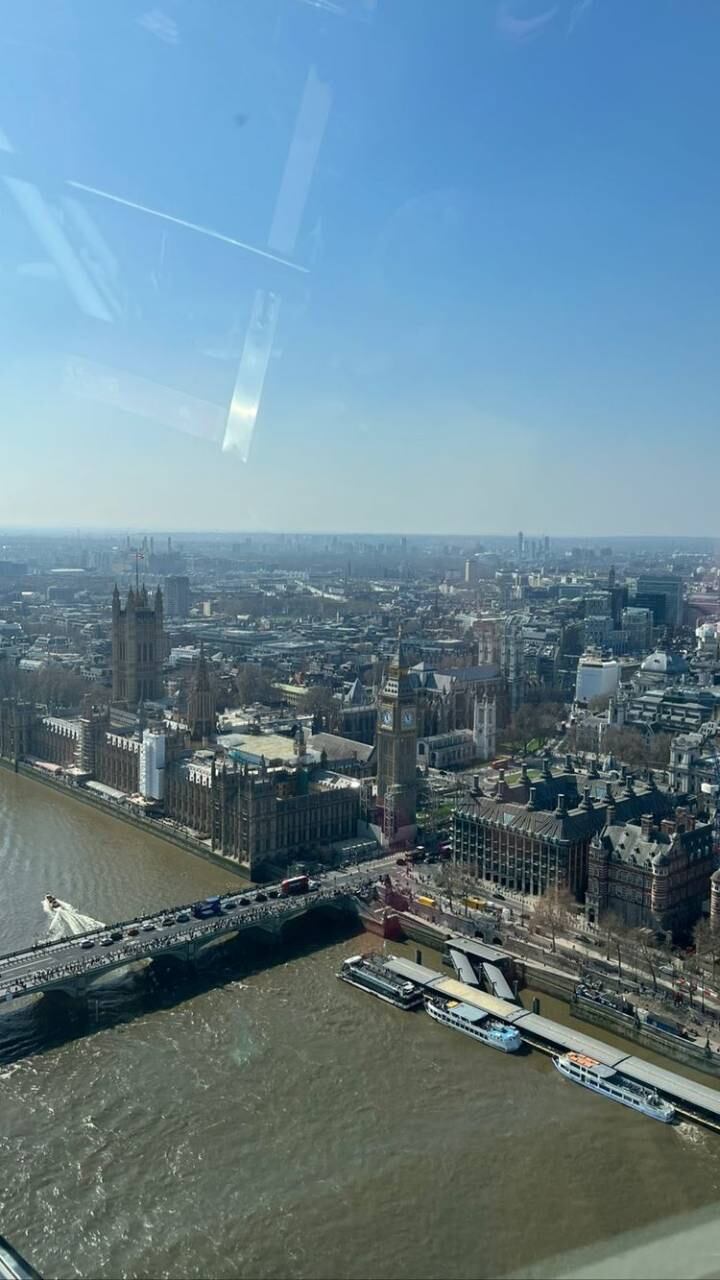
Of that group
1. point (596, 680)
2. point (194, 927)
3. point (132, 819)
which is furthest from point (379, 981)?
point (596, 680)

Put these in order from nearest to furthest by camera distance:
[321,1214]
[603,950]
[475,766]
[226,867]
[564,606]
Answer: [321,1214] < [603,950] < [226,867] < [475,766] < [564,606]

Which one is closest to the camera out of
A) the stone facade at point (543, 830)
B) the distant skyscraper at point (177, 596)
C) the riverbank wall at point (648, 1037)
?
the riverbank wall at point (648, 1037)

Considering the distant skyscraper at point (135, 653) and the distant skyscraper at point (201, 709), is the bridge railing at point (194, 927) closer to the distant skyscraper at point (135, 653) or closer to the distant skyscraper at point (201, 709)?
the distant skyscraper at point (201, 709)

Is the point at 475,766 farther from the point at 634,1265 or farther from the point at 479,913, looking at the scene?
the point at 634,1265

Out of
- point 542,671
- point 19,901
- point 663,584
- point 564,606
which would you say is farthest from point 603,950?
point 663,584

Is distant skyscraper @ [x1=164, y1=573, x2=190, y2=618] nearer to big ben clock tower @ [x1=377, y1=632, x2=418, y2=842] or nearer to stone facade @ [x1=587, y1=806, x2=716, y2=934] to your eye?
big ben clock tower @ [x1=377, y1=632, x2=418, y2=842]

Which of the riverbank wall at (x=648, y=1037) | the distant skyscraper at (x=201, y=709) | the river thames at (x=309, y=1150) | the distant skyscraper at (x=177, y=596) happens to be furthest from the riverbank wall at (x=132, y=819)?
the distant skyscraper at (x=177, y=596)
